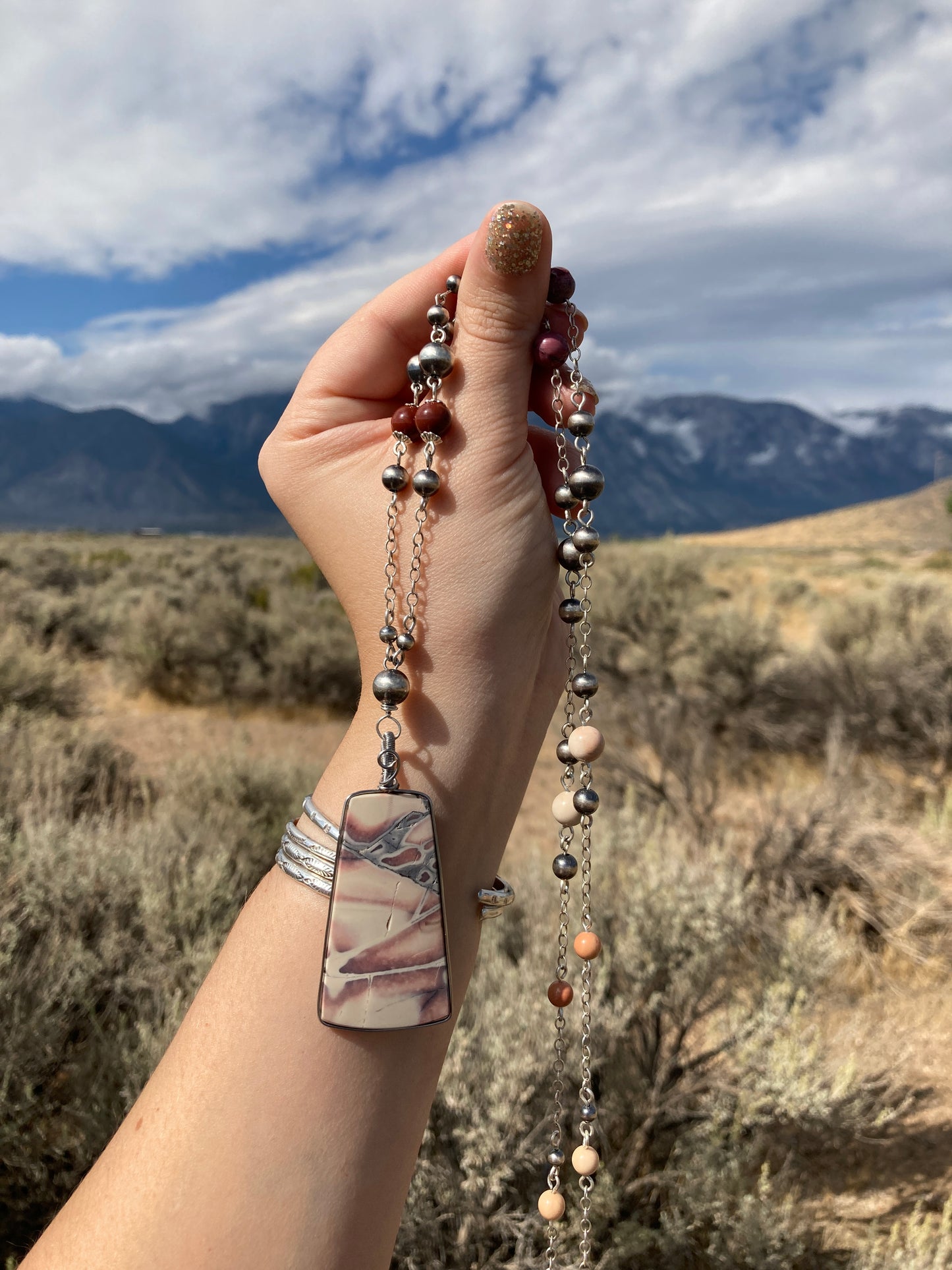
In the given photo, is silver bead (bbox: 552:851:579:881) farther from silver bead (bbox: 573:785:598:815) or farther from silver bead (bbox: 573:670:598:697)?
silver bead (bbox: 573:670:598:697)

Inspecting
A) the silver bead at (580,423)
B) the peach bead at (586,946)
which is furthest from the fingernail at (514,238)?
the peach bead at (586,946)

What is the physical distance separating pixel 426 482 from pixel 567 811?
0.57 metres

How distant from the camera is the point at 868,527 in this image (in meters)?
66.2

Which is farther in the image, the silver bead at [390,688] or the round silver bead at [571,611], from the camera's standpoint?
the round silver bead at [571,611]

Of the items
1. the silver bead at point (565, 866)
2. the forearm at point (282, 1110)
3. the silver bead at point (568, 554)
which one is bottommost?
the forearm at point (282, 1110)

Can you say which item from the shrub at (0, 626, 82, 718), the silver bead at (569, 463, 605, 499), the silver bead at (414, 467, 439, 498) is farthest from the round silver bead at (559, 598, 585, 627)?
the shrub at (0, 626, 82, 718)

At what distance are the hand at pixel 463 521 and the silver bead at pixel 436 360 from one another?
0.03 meters

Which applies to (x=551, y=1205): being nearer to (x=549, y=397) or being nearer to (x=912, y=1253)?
(x=549, y=397)

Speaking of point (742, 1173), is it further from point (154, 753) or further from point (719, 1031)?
point (154, 753)

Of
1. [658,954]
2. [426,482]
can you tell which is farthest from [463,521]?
[658,954]

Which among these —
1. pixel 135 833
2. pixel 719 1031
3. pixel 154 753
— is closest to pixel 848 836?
pixel 719 1031

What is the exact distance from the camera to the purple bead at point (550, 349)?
1.16 metres

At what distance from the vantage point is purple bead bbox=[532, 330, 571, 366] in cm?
116

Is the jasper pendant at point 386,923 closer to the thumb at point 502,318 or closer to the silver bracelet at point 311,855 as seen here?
the silver bracelet at point 311,855
